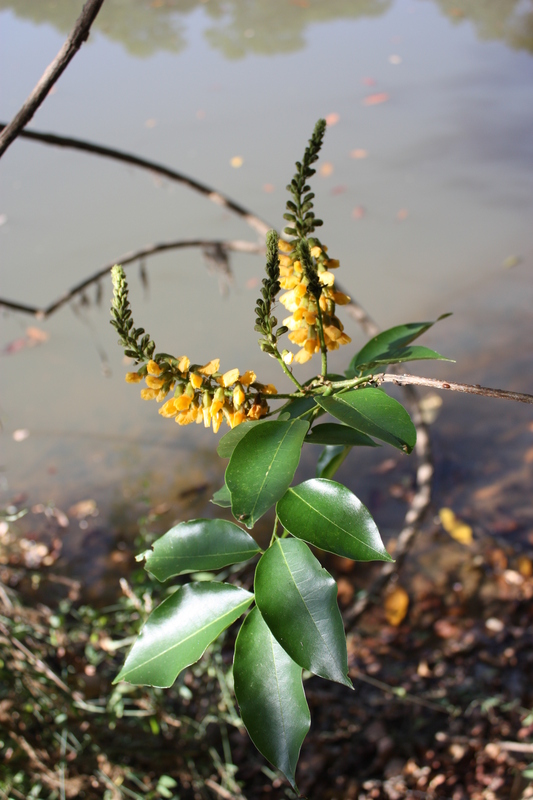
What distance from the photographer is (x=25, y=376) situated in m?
4.01

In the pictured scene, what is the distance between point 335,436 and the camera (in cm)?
73

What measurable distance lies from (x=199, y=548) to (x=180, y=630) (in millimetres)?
95

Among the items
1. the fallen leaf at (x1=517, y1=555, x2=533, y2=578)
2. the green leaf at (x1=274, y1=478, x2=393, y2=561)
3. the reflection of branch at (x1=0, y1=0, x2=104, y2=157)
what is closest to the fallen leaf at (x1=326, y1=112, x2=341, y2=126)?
the fallen leaf at (x1=517, y1=555, x2=533, y2=578)

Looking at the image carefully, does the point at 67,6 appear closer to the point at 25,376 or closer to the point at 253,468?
the point at 25,376

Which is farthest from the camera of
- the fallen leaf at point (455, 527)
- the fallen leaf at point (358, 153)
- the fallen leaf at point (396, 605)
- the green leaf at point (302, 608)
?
the fallen leaf at point (358, 153)

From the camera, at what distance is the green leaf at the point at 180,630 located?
0.64 meters

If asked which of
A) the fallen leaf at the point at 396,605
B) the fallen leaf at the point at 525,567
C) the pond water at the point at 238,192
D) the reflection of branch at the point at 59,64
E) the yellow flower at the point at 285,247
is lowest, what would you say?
the fallen leaf at the point at 396,605

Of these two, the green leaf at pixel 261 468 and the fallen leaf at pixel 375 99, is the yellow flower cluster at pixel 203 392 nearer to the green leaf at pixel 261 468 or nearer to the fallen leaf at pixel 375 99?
the green leaf at pixel 261 468

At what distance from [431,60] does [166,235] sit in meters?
3.59

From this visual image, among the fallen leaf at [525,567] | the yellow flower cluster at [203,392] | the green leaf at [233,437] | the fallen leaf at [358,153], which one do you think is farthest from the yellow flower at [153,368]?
the fallen leaf at [358,153]

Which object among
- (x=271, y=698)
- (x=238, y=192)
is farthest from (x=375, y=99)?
(x=271, y=698)

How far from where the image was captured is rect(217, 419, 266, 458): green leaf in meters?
0.68

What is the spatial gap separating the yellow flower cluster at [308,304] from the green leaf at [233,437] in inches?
4.6

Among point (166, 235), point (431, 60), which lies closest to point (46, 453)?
point (166, 235)
